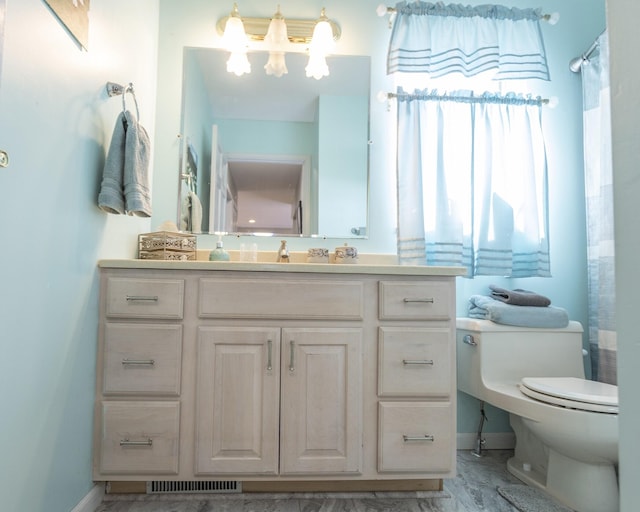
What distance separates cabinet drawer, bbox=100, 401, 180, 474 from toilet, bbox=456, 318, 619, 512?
129cm

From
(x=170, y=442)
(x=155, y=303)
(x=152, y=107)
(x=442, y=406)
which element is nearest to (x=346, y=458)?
(x=442, y=406)

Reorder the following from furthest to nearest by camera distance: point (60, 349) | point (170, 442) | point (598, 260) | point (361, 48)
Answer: point (361, 48), point (598, 260), point (170, 442), point (60, 349)

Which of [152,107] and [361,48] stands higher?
[361,48]

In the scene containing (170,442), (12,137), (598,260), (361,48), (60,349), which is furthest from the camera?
(361,48)

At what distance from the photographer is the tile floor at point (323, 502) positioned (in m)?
1.58

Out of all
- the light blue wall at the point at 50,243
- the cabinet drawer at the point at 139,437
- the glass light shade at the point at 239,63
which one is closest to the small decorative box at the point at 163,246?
the light blue wall at the point at 50,243

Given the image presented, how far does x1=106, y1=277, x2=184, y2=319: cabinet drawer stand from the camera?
5.25 ft

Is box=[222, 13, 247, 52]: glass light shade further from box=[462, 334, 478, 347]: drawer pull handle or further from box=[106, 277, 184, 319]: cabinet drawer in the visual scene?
box=[462, 334, 478, 347]: drawer pull handle

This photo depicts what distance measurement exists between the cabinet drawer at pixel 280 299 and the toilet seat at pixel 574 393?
722 mm

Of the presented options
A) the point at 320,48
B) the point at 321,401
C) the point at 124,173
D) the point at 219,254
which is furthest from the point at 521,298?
the point at 124,173

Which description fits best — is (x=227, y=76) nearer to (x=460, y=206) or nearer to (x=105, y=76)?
A: (x=105, y=76)

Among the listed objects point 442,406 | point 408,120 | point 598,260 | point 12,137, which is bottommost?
point 442,406

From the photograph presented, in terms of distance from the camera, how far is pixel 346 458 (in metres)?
1.62

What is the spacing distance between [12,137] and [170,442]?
108 cm
